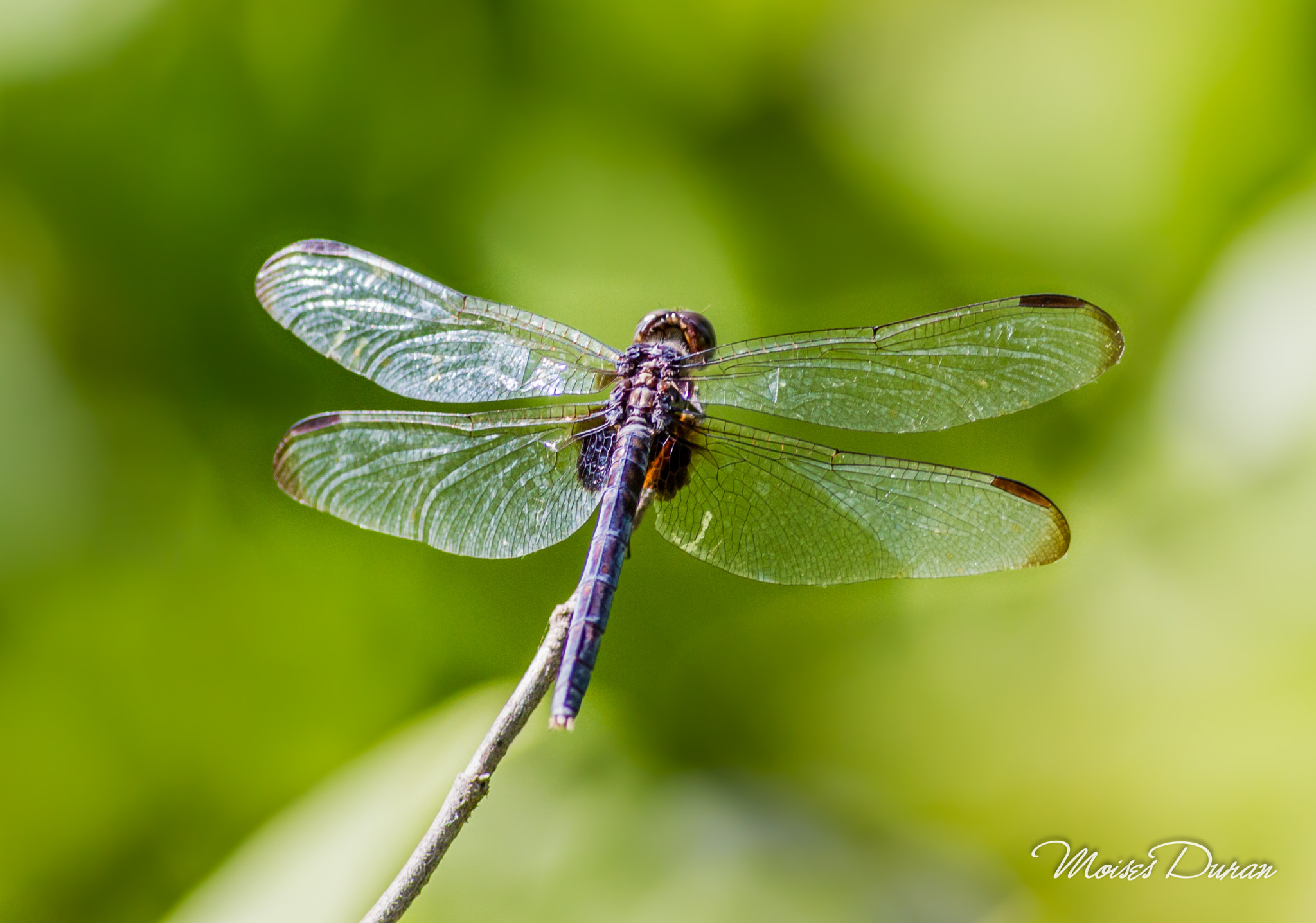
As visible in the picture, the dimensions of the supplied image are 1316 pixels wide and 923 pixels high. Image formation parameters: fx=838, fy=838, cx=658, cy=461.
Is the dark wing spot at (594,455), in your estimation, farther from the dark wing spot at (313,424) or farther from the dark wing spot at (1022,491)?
the dark wing spot at (1022,491)

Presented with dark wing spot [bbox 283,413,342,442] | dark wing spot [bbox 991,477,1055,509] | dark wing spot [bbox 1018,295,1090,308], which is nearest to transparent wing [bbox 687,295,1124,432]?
dark wing spot [bbox 1018,295,1090,308]

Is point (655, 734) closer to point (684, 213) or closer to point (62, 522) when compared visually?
point (684, 213)

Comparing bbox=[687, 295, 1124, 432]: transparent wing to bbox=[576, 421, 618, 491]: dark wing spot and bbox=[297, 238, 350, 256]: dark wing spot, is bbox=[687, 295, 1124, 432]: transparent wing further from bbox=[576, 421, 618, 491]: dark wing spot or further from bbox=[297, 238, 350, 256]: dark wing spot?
bbox=[297, 238, 350, 256]: dark wing spot

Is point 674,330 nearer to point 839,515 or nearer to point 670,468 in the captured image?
point 670,468

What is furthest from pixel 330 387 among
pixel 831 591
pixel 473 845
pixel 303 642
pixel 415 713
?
pixel 831 591
